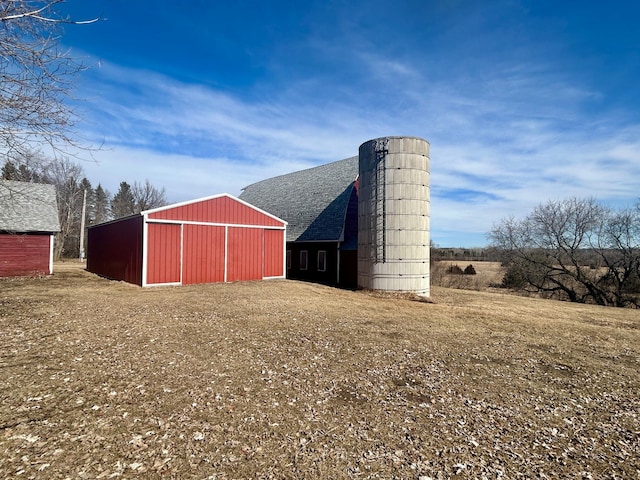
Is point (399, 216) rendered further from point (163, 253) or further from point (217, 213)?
point (163, 253)

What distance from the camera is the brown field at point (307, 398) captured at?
3512mm

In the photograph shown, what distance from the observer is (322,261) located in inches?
845

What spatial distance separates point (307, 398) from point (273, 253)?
15.2 m

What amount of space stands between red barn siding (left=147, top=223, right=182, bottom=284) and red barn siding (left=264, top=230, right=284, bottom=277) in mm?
4851

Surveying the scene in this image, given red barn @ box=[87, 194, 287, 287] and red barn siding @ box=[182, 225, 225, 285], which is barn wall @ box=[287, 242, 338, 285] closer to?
red barn @ box=[87, 194, 287, 287]

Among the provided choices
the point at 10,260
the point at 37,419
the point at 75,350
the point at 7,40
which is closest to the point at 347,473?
the point at 37,419

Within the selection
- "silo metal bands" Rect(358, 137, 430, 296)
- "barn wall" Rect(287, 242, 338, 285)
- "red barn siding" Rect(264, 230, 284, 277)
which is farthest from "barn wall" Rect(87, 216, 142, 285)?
"silo metal bands" Rect(358, 137, 430, 296)

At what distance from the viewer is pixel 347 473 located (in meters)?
3.35

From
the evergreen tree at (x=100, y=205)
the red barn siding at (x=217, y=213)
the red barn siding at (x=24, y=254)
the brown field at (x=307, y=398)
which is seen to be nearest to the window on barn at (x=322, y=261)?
the red barn siding at (x=217, y=213)

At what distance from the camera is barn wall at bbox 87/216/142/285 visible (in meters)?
16.1

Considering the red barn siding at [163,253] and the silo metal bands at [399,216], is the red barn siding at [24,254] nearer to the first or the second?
the red barn siding at [163,253]

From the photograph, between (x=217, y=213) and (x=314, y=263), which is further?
(x=314, y=263)

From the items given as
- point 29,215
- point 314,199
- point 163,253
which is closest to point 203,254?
point 163,253

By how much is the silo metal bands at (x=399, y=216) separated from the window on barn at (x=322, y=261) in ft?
18.2
